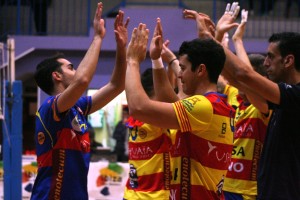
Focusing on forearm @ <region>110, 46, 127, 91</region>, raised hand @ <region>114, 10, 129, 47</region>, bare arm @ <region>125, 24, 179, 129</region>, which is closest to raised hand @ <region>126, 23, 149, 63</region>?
bare arm @ <region>125, 24, 179, 129</region>

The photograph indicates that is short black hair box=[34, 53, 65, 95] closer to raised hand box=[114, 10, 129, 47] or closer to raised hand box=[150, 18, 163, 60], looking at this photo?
raised hand box=[114, 10, 129, 47]

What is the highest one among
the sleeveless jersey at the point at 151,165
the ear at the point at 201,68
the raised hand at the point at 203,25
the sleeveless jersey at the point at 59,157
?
the raised hand at the point at 203,25

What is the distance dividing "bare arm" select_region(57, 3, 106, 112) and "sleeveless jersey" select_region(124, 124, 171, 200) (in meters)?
1.24

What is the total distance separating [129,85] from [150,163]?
6.63 ft

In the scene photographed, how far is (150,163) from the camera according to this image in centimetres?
545

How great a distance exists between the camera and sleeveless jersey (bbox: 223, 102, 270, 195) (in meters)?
5.29

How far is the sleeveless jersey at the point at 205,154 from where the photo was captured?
145 inches

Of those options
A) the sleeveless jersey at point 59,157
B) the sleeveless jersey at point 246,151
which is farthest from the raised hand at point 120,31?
the sleeveless jersey at point 246,151

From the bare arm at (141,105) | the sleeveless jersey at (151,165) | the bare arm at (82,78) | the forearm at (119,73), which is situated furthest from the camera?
the sleeveless jersey at (151,165)

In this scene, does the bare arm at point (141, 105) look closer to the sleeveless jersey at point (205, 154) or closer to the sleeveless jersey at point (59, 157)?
the sleeveless jersey at point (205, 154)

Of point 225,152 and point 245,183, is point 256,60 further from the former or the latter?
point 225,152

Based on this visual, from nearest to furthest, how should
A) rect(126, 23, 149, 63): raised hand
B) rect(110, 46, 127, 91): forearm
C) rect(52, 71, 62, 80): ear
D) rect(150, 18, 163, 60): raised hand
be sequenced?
rect(126, 23, 149, 63): raised hand, rect(150, 18, 163, 60): raised hand, rect(52, 71, 62, 80): ear, rect(110, 46, 127, 91): forearm

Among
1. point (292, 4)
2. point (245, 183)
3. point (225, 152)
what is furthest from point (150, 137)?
point (292, 4)

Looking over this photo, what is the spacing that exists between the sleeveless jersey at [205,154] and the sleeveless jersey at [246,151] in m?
1.55
